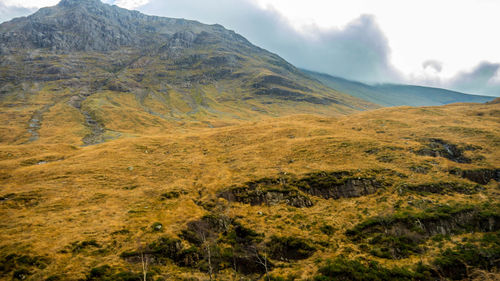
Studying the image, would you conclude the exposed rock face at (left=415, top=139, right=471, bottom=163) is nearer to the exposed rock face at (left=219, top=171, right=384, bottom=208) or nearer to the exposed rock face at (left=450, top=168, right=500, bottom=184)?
the exposed rock face at (left=450, top=168, right=500, bottom=184)

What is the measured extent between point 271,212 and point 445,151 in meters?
41.1

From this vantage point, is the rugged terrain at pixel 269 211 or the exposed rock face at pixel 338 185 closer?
the rugged terrain at pixel 269 211

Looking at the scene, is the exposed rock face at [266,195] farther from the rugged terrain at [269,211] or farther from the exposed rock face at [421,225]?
the exposed rock face at [421,225]

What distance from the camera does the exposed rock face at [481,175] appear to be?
36.0 metres

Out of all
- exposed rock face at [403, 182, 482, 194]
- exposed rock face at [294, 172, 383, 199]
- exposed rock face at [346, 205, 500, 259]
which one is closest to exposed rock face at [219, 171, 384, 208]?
exposed rock face at [294, 172, 383, 199]

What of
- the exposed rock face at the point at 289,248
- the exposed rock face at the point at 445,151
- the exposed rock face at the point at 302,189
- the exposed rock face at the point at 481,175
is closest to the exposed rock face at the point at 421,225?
the exposed rock face at the point at 289,248

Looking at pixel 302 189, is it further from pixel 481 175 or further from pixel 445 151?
pixel 445 151

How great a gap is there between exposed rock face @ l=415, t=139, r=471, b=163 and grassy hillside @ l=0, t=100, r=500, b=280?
1.16ft

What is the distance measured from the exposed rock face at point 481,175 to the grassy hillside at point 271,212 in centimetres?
20

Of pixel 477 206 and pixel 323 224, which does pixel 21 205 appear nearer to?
pixel 323 224

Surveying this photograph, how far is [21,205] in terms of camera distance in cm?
3338

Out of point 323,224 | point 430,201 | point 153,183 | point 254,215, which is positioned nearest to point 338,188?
point 323,224

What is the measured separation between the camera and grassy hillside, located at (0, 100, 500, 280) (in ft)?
76.8

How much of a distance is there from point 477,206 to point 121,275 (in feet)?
151
